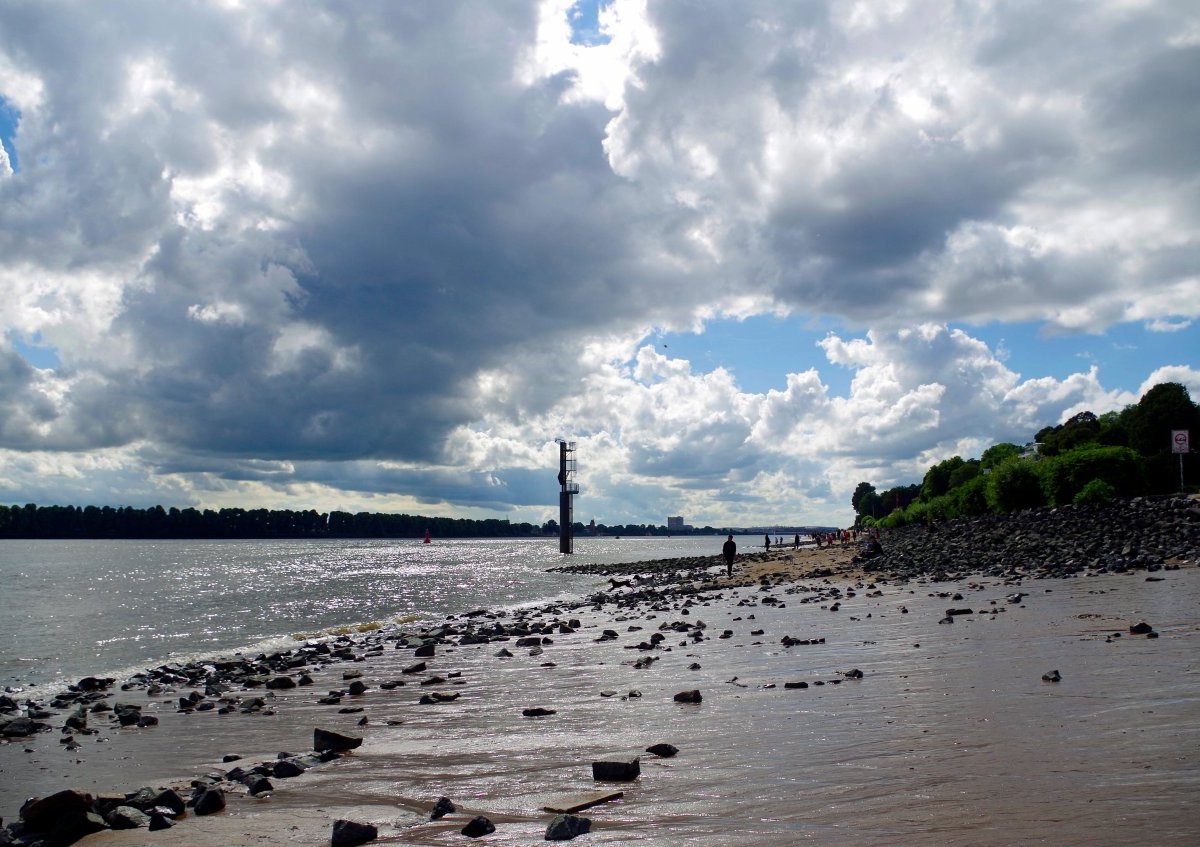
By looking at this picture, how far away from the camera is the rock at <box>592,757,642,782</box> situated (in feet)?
30.2

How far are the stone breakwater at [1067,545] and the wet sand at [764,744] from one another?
11.4 meters

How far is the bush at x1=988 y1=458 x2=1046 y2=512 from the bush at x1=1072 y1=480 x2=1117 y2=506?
10054mm

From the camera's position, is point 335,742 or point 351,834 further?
point 335,742

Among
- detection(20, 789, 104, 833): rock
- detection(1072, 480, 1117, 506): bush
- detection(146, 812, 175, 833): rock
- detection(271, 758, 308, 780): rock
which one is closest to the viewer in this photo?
detection(20, 789, 104, 833): rock

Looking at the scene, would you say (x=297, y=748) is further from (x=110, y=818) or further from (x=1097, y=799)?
(x=1097, y=799)

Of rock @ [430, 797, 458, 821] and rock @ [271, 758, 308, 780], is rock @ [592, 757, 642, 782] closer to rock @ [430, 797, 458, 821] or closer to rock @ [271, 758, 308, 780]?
rock @ [430, 797, 458, 821]

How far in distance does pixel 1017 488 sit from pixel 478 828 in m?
67.1

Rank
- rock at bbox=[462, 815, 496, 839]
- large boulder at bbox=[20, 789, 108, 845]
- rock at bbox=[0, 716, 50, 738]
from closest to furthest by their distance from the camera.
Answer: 1. rock at bbox=[462, 815, 496, 839]
2. large boulder at bbox=[20, 789, 108, 845]
3. rock at bbox=[0, 716, 50, 738]

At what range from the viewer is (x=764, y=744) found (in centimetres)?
1030

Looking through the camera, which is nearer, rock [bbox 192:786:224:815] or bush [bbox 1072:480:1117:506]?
rock [bbox 192:786:224:815]

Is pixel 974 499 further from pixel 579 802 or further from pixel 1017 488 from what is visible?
pixel 579 802

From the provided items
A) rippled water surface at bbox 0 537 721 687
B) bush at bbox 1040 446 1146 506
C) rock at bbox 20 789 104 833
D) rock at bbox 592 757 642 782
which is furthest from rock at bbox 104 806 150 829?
bush at bbox 1040 446 1146 506

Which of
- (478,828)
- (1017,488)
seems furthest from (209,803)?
(1017,488)

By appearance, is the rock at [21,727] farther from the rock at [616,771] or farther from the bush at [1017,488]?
the bush at [1017,488]
